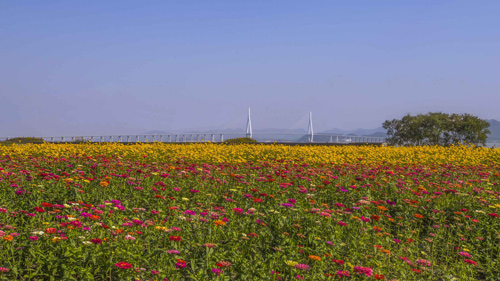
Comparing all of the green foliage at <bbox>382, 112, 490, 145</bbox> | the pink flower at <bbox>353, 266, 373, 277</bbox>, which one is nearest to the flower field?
the pink flower at <bbox>353, 266, 373, 277</bbox>

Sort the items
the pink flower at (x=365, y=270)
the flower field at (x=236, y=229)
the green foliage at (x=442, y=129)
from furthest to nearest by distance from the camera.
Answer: the green foliage at (x=442, y=129) < the flower field at (x=236, y=229) < the pink flower at (x=365, y=270)

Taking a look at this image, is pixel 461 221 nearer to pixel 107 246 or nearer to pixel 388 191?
pixel 388 191

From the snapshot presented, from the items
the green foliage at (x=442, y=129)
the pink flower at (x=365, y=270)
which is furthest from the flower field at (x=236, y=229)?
the green foliage at (x=442, y=129)

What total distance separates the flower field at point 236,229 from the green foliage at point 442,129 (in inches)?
1257

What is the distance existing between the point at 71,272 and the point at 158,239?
1285 mm

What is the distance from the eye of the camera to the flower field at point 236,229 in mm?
4434

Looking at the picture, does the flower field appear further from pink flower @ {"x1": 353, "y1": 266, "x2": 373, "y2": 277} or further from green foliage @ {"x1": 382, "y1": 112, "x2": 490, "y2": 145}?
green foliage @ {"x1": 382, "y1": 112, "x2": 490, "y2": 145}

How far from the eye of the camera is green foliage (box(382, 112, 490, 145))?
40250mm

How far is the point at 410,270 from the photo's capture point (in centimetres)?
518

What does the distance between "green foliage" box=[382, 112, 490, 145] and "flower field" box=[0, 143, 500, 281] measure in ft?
105

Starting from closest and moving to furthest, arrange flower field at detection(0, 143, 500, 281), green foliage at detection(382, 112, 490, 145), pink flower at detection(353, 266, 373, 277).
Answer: pink flower at detection(353, 266, 373, 277) < flower field at detection(0, 143, 500, 281) < green foliage at detection(382, 112, 490, 145)

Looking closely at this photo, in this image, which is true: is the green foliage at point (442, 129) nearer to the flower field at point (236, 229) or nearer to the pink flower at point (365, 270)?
the flower field at point (236, 229)

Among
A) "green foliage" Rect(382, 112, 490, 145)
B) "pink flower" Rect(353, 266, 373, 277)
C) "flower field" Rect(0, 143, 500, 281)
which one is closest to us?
"pink flower" Rect(353, 266, 373, 277)

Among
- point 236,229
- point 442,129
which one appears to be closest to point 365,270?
point 236,229
